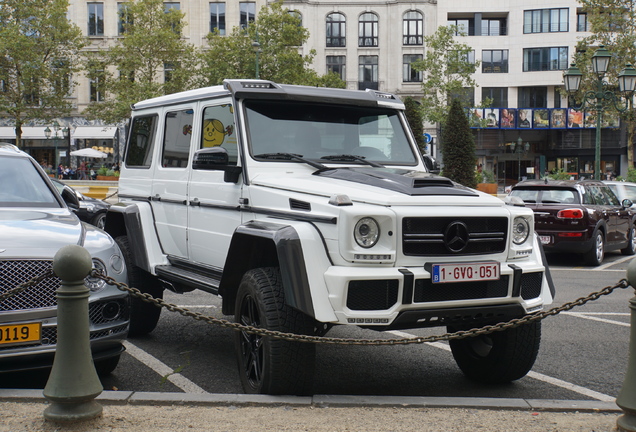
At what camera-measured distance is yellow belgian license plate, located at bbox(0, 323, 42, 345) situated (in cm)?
466

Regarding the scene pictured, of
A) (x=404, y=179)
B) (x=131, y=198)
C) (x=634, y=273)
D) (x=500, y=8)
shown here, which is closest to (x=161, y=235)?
(x=131, y=198)

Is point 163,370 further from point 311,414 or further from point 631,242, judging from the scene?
point 631,242

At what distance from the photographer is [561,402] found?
4.43m

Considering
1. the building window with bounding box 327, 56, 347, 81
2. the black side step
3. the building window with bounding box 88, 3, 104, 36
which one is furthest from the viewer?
the building window with bounding box 327, 56, 347, 81

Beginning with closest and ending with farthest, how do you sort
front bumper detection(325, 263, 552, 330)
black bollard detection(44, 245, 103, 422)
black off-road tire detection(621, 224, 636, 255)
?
black bollard detection(44, 245, 103, 422)
front bumper detection(325, 263, 552, 330)
black off-road tire detection(621, 224, 636, 255)

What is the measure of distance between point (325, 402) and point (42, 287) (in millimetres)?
2100

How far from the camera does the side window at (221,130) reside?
568 centimetres

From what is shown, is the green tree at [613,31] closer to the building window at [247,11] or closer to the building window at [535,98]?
the building window at [535,98]

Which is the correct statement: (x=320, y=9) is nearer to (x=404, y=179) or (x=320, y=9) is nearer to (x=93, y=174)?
(x=93, y=174)

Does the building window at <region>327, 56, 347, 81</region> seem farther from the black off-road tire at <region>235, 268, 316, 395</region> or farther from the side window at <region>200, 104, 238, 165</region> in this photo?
the black off-road tire at <region>235, 268, 316, 395</region>

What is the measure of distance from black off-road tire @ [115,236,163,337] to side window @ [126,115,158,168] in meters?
0.81

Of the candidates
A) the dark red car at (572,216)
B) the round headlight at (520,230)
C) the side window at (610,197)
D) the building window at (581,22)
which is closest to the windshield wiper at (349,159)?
the round headlight at (520,230)

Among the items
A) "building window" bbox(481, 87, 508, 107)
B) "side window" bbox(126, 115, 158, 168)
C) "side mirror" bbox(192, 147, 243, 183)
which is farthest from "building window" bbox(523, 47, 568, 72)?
"side mirror" bbox(192, 147, 243, 183)

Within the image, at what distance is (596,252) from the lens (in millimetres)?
14195
